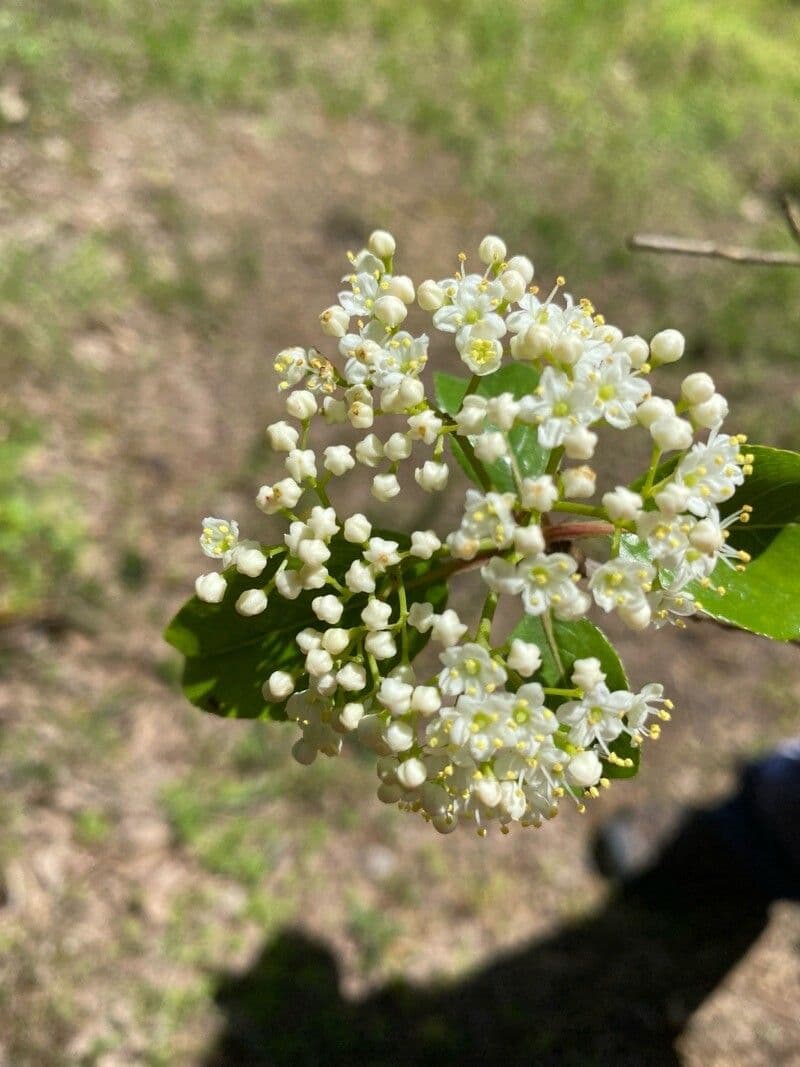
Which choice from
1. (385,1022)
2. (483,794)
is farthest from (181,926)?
(483,794)

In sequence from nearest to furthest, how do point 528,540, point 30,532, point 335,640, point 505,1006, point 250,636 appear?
point 528,540 < point 335,640 < point 250,636 < point 505,1006 < point 30,532

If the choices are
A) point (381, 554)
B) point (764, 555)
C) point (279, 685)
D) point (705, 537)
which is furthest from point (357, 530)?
point (764, 555)

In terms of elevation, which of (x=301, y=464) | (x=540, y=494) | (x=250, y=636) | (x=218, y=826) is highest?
(x=540, y=494)

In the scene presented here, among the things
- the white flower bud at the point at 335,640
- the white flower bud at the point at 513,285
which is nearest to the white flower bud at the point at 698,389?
the white flower bud at the point at 513,285

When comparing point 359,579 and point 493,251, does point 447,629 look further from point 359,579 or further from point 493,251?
point 493,251

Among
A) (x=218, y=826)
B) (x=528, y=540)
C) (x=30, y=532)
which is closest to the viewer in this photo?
(x=528, y=540)

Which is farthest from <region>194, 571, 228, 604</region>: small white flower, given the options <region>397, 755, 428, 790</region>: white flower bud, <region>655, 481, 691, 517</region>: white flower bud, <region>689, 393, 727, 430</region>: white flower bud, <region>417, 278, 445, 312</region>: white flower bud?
<region>689, 393, 727, 430</region>: white flower bud

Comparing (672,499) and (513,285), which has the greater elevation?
(513,285)

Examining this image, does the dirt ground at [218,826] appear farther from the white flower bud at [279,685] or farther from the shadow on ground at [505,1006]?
the white flower bud at [279,685]
